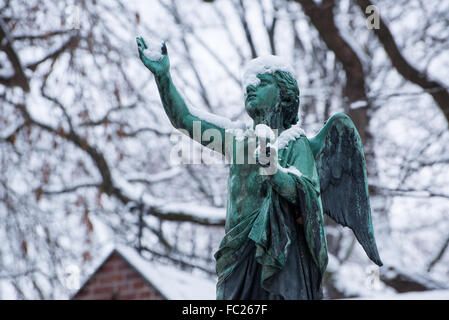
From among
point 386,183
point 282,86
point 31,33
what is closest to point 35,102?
point 31,33

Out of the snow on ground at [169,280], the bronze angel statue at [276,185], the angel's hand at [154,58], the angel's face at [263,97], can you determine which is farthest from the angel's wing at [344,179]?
the snow on ground at [169,280]

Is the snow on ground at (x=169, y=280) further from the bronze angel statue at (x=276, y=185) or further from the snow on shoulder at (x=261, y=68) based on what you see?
the snow on shoulder at (x=261, y=68)

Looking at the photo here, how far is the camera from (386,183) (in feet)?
46.1

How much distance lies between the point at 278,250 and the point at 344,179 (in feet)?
2.54

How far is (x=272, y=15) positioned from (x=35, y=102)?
4.78 metres

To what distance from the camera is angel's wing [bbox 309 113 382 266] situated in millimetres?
5352

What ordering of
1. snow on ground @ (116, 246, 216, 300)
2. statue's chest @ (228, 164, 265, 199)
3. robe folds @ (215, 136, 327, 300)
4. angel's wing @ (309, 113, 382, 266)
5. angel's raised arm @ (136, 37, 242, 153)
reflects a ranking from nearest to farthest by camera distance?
robe folds @ (215, 136, 327, 300) → statue's chest @ (228, 164, 265, 199) → angel's raised arm @ (136, 37, 242, 153) → angel's wing @ (309, 113, 382, 266) → snow on ground @ (116, 246, 216, 300)

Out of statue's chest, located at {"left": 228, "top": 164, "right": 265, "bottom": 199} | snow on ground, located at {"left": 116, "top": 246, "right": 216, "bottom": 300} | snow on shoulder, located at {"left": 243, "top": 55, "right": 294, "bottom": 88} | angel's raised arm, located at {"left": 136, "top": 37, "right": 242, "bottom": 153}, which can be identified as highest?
snow on shoulder, located at {"left": 243, "top": 55, "right": 294, "bottom": 88}

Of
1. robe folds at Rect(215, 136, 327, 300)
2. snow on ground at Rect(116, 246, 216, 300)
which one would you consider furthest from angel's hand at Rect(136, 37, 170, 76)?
snow on ground at Rect(116, 246, 216, 300)

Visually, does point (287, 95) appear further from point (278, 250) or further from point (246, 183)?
point (278, 250)

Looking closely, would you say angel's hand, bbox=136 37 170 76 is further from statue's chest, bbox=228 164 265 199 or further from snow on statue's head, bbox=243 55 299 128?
statue's chest, bbox=228 164 265 199
